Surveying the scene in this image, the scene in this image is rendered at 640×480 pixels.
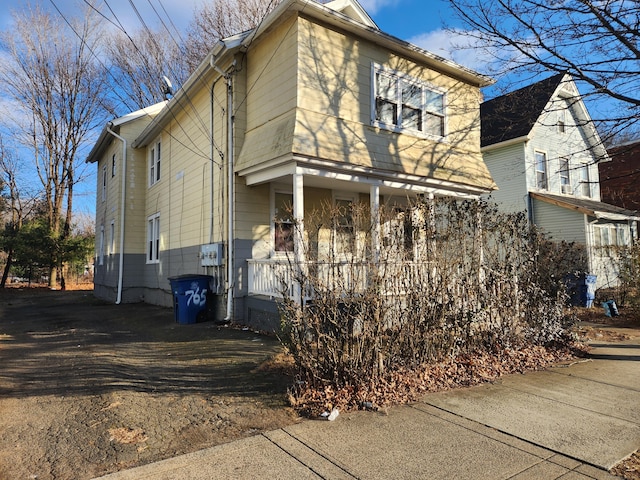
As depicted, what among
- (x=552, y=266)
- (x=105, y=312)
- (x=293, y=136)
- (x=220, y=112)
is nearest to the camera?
(x=552, y=266)

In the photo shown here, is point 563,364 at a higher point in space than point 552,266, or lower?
lower

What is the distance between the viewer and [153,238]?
1520cm

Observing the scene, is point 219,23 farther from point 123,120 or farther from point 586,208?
point 586,208

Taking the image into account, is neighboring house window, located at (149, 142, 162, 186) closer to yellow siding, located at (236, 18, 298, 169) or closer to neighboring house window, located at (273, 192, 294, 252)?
yellow siding, located at (236, 18, 298, 169)

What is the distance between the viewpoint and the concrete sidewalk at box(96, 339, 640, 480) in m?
3.06

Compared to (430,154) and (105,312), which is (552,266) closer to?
(430,154)

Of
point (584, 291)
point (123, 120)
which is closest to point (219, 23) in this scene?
point (123, 120)

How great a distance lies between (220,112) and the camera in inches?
405

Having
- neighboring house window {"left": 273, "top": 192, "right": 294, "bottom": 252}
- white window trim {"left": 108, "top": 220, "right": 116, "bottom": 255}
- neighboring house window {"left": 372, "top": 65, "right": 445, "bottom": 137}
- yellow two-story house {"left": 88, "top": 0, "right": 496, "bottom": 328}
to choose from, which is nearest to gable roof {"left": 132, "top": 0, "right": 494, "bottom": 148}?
yellow two-story house {"left": 88, "top": 0, "right": 496, "bottom": 328}

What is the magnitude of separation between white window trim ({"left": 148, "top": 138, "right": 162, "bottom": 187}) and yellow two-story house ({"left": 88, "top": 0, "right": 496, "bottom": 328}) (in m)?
2.06

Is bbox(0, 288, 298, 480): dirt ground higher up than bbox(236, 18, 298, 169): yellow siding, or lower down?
lower down

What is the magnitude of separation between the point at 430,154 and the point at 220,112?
5427 mm

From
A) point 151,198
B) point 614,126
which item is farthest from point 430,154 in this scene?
point 151,198

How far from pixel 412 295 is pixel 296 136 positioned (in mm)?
4003
